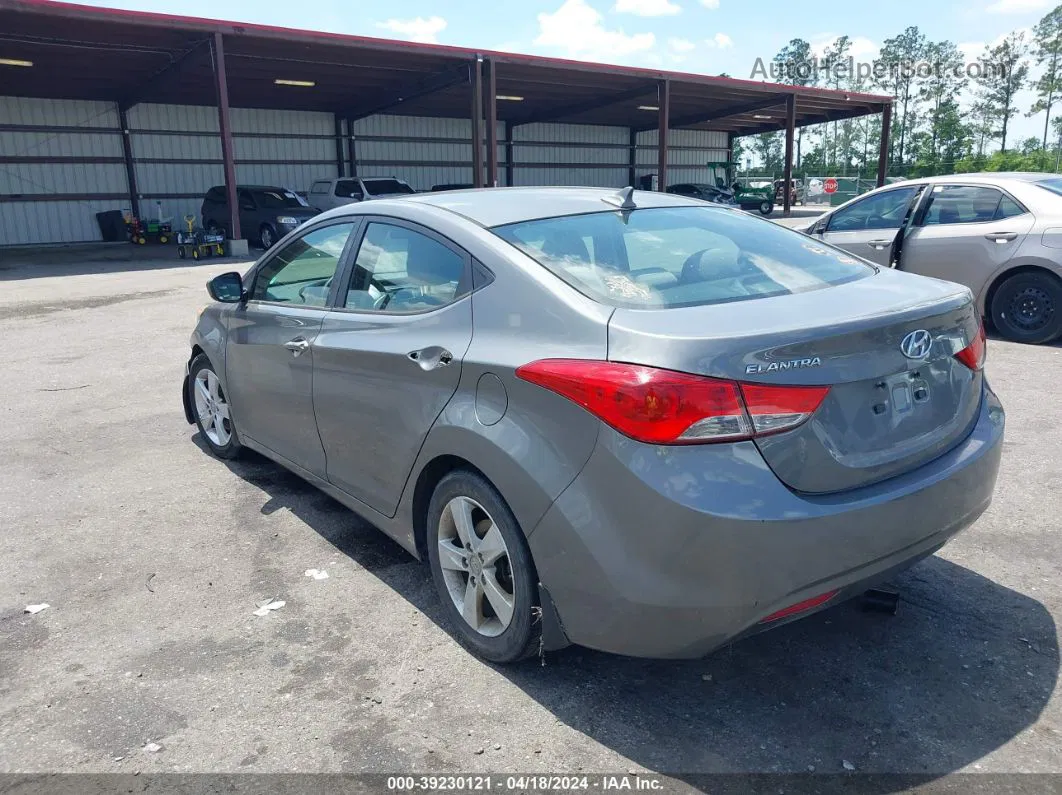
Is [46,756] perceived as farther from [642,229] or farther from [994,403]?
[994,403]

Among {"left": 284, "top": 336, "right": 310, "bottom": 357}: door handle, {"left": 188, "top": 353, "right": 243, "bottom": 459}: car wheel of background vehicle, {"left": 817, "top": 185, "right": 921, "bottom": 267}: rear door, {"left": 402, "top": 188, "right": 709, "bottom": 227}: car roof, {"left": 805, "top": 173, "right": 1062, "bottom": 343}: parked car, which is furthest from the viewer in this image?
{"left": 817, "top": 185, "right": 921, "bottom": 267}: rear door

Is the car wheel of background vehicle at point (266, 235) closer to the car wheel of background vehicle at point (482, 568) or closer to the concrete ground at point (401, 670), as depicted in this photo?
the concrete ground at point (401, 670)

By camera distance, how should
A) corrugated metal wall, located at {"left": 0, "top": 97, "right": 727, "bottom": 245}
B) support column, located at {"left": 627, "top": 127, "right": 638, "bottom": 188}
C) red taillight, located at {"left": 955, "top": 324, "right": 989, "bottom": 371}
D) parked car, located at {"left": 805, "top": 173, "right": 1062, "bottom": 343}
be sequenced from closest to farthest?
1. red taillight, located at {"left": 955, "top": 324, "right": 989, "bottom": 371}
2. parked car, located at {"left": 805, "top": 173, "right": 1062, "bottom": 343}
3. corrugated metal wall, located at {"left": 0, "top": 97, "right": 727, "bottom": 245}
4. support column, located at {"left": 627, "top": 127, "right": 638, "bottom": 188}

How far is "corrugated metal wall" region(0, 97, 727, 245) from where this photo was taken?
24438 mm

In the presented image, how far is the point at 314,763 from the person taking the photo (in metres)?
2.44

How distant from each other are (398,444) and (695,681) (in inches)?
54.0

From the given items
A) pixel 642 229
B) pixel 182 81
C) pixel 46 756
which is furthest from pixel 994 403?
pixel 182 81

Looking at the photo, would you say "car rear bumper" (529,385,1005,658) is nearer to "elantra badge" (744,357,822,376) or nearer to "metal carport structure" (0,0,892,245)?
"elantra badge" (744,357,822,376)

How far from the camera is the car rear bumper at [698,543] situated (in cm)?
223

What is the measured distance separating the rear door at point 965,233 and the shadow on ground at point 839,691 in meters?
5.35

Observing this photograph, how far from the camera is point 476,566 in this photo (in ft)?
9.52

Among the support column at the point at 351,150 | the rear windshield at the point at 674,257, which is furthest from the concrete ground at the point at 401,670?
the support column at the point at 351,150

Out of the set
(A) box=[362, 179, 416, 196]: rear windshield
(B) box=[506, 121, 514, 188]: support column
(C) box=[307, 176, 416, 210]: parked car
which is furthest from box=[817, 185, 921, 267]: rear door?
(B) box=[506, 121, 514, 188]: support column

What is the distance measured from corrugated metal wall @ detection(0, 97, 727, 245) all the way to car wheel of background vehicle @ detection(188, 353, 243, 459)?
23.6m
